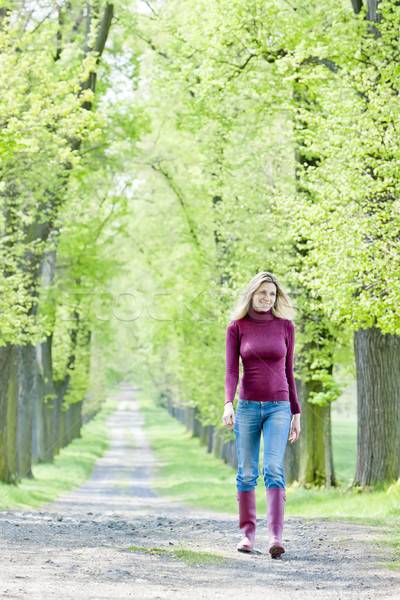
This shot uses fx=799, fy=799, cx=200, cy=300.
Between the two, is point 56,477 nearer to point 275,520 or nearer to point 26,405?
point 26,405

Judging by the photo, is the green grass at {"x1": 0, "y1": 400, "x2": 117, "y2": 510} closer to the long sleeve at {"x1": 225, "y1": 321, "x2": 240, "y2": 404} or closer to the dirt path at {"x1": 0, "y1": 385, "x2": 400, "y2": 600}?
the dirt path at {"x1": 0, "y1": 385, "x2": 400, "y2": 600}

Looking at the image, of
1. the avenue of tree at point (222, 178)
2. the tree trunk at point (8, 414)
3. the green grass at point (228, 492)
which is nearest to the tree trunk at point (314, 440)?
the avenue of tree at point (222, 178)

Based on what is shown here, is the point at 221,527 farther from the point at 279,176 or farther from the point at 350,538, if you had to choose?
the point at 279,176

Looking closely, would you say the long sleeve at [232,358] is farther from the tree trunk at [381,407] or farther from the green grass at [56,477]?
the green grass at [56,477]

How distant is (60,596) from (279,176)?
16635 mm

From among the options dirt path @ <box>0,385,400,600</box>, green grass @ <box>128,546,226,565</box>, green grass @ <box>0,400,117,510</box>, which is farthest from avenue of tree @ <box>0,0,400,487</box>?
green grass @ <box>128,546,226,565</box>

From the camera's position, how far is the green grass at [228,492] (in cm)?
1155

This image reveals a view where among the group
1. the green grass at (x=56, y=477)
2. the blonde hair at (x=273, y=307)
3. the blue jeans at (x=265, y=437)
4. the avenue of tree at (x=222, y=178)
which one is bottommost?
the green grass at (x=56, y=477)

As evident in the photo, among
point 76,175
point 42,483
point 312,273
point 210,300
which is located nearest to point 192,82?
point 76,175

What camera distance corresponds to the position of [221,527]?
Result: 8984 mm

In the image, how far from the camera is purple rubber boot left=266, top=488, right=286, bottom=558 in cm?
632

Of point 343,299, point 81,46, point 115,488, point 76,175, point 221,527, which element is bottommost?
point 115,488

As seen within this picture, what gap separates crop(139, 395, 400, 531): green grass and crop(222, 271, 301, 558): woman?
2600 mm

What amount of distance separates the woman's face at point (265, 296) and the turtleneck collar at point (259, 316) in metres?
0.06
